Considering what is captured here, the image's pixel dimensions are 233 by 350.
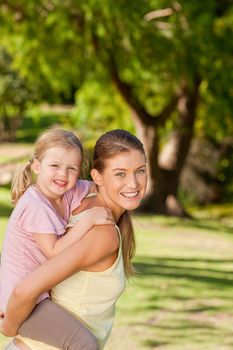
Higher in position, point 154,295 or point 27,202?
point 27,202

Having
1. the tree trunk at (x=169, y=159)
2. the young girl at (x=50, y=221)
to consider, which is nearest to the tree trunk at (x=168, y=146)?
the tree trunk at (x=169, y=159)

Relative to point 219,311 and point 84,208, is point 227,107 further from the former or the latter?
point 84,208

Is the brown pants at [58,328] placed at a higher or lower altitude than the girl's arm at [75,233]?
lower

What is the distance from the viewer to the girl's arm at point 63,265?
2859 millimetres

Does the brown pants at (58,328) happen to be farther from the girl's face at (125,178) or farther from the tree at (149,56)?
the tree at (149,56)

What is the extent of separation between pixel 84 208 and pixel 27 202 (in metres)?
0.20

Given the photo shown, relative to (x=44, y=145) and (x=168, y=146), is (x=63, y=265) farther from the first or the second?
(x=168, y=146)

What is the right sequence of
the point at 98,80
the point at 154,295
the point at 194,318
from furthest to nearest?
the point at 98,80 < the point at 154,295 < the point at 194,318

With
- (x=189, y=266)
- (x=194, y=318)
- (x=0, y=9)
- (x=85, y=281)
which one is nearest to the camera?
(x=85, y=281)

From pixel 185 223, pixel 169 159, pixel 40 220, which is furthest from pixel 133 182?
pixel 169 159

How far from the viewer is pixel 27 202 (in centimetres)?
304

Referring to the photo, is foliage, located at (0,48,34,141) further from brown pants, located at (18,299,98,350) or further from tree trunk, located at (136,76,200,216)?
A: brown pants, located at (18,299,98,350)

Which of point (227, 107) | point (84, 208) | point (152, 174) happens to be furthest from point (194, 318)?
point (152, 174)

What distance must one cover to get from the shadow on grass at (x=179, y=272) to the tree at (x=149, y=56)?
5.57 metres
